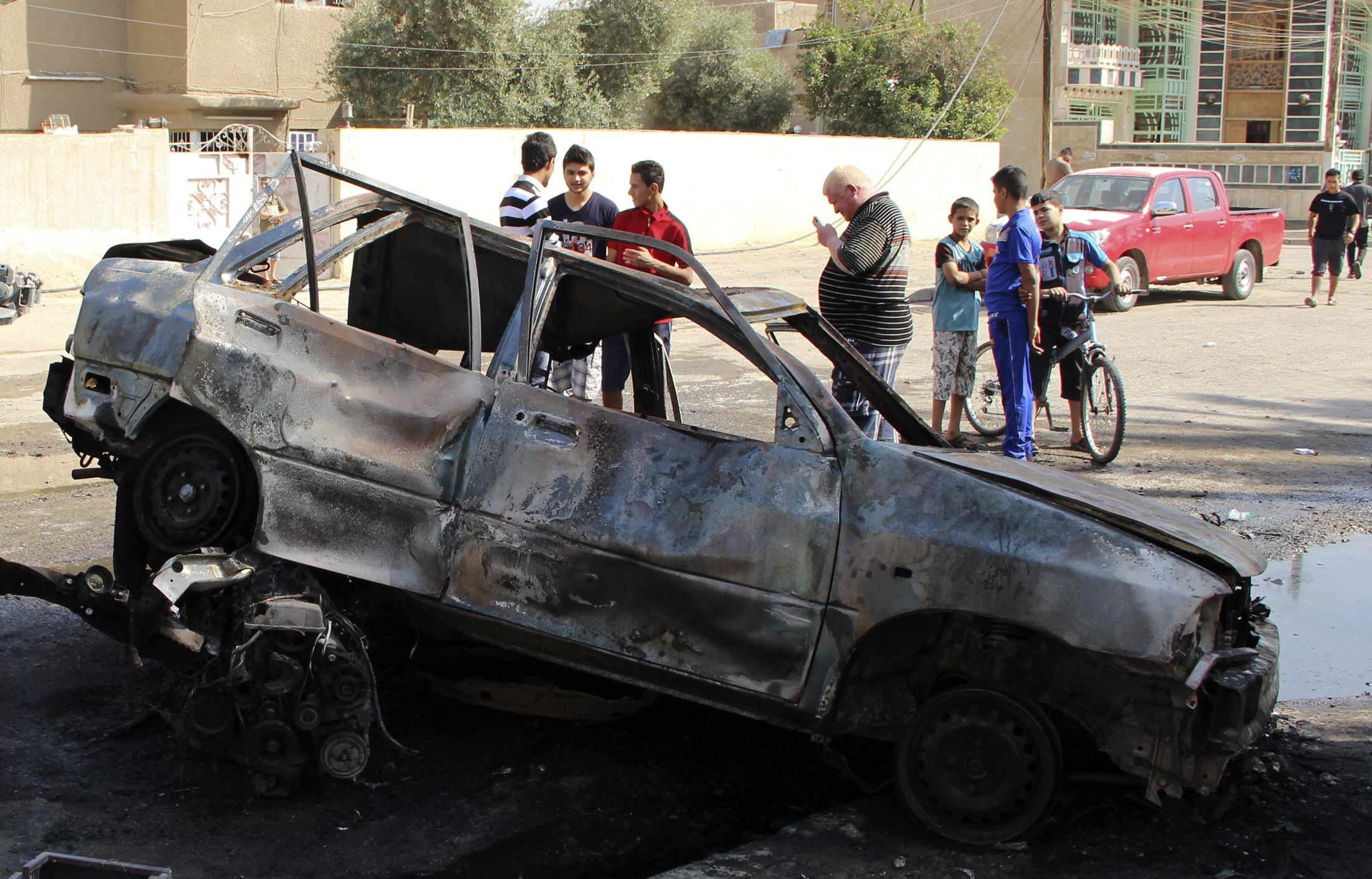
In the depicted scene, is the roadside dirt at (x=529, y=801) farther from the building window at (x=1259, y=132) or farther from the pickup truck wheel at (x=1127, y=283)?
the building window at (x=1259, y=132)

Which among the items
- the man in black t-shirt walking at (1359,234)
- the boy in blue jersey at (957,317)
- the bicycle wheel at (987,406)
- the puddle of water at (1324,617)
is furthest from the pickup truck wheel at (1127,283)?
the puddle of water at (1324,617)

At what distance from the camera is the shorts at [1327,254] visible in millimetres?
17203

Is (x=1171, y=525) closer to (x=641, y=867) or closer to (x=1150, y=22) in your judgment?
(x=641, y=867)

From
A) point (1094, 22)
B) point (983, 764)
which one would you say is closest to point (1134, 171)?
point (983, 764)

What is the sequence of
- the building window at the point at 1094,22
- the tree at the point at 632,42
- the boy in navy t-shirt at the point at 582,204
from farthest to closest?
1. the building window at the point at 1094,22
2. the tree at the point at 632,42
3. the boy in navy t-shirt at the point at 582,204

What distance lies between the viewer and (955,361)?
8.74 meters

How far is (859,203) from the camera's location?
21.9ft

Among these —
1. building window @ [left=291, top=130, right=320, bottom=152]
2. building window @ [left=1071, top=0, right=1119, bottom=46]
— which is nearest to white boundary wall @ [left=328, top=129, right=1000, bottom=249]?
building window @ [left=291, top=130, right=320, bottom=152]

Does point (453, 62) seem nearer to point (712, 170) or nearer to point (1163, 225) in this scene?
point (712, 170)

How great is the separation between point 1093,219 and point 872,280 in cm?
1109

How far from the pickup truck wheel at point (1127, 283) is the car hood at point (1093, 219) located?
0.49m

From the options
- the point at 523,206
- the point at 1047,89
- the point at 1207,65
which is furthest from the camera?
the point at 1207,65

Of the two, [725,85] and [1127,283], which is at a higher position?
[725,85]

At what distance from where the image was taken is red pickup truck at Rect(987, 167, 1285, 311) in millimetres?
16719
